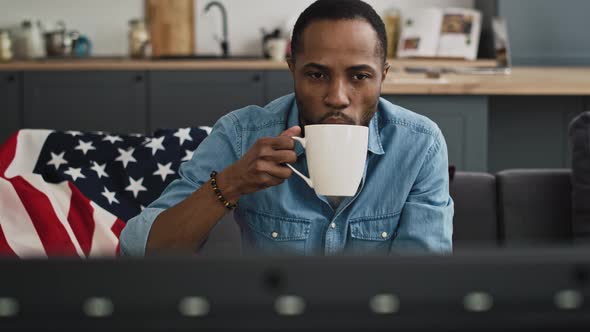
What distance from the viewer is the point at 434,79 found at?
3.46 meters

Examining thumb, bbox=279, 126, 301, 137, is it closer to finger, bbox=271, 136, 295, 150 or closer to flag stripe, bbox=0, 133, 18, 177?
finger, bbox=271, 136, 295, 150

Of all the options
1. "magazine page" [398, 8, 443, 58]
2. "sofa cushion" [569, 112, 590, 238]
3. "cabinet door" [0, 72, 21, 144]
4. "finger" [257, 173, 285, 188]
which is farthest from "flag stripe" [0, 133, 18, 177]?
"magazine page" [398, 8, 443, 58]

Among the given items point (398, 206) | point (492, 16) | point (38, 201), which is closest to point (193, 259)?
point (398, 206)

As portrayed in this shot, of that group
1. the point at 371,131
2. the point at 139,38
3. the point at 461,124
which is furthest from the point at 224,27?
the point at 371,131

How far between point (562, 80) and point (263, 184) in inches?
118

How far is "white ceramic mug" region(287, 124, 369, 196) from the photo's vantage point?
40.2 inches

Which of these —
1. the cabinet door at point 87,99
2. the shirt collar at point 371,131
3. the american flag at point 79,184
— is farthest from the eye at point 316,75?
the cabinet door at point 87,99

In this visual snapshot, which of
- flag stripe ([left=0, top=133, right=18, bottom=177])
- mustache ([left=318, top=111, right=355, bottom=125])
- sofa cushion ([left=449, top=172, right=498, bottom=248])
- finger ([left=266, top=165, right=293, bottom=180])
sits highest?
mustache ([left=318, top=111, right=355, bottom=125])

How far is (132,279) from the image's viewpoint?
31 centimetres

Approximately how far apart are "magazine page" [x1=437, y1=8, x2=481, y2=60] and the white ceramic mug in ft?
12.4

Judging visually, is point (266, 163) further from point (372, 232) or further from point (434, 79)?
point (434, 79)

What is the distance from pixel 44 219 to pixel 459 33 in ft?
11.6

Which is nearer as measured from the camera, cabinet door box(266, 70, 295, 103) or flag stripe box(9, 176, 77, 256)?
flag stripe box(9, 176, 77, 256)

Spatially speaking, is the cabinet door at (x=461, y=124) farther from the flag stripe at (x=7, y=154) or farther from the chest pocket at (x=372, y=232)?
the chest pocket at (x=372, y=232)
